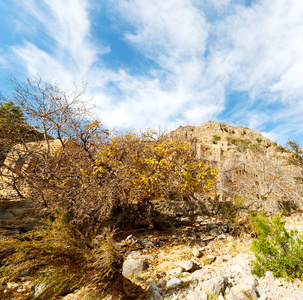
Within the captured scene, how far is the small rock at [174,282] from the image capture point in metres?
2.89

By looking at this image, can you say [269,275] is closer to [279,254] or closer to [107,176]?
[279,254]

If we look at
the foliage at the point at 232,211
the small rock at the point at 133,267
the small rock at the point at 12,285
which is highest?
the foliage at the point at 232,211

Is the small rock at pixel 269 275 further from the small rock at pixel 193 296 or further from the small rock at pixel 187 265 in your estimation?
the small rock at pixel 187 265

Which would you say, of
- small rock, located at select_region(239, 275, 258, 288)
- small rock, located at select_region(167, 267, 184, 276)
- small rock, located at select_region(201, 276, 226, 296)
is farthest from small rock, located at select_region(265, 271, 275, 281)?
small rock, located at select_region(167, 267, 184, 276)

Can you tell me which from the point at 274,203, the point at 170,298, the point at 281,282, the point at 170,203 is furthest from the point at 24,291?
the point at 274,203

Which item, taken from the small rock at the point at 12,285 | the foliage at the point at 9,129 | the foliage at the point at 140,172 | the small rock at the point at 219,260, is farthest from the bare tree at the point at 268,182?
the foliage at the point at 9,129

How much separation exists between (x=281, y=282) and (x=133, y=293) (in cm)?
229

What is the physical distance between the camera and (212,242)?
16.5 ft

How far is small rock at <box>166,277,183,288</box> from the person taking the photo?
9.47ft

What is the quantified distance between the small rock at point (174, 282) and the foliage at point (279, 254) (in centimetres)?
125

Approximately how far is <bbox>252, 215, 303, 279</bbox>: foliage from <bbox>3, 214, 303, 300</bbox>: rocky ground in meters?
0.12

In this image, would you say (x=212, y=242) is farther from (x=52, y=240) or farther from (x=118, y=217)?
(x=52, y=240)

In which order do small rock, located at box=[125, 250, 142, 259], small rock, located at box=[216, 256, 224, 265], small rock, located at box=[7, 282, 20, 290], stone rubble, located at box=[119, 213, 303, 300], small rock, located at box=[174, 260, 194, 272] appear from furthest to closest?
small rock, located at box=[125, 250, 142, 259], small rock, located at box=[216, 256, 224, 265], small rock, located at box=[174, 260, 194, 272], small rock, located at box=[7, 282, 20, 290], stone rubble, located at box=[119, 213, 303, 300]

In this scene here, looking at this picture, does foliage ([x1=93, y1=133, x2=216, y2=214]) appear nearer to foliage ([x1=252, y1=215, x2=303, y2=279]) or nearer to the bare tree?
foliage ([x1=252, y1=215, x2=303, y2=279])
